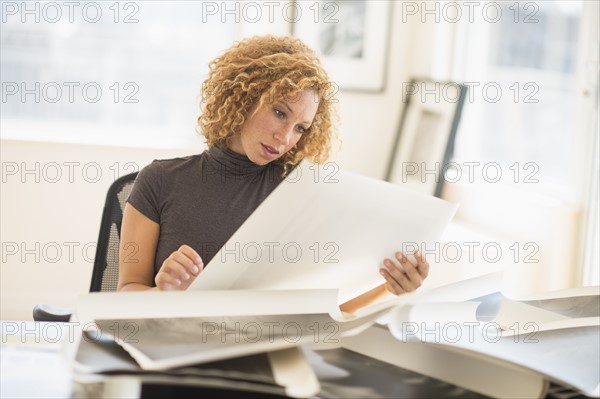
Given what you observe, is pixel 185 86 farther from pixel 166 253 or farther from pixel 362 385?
pixel 362 385

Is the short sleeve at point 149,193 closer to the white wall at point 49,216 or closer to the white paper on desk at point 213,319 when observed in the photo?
the white paper on desk at point 213,319

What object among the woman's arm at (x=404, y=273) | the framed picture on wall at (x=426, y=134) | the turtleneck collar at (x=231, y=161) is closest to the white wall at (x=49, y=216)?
the framed picture on wall at (x=426, y=134)

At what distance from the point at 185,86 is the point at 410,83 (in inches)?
39.6

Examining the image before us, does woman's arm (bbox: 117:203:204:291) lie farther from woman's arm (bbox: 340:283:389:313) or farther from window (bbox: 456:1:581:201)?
window (bbox: 456:1:581:201)

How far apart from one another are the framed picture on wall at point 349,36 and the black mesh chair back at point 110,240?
6.61ft

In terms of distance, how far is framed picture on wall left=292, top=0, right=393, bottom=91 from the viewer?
350 cm

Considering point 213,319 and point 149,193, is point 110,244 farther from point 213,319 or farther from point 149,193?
point 213,319

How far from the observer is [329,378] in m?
0.75

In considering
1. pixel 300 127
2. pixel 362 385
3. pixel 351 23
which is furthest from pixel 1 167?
pixel 362 385

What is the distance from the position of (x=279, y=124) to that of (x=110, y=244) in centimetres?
43

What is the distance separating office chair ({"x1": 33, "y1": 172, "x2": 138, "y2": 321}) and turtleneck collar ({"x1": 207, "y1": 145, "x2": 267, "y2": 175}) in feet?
0.67

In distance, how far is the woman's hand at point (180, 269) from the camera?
1044 mm

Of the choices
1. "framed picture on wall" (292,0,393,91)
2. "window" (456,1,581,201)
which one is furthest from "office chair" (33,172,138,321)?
"framed picture on wall" (292,0,393,91)

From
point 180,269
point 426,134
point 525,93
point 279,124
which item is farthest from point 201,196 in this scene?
point 426,134
